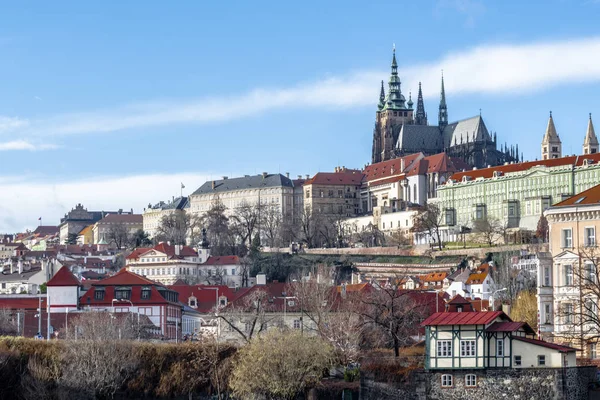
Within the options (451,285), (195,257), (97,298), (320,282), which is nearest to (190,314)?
(97,298)

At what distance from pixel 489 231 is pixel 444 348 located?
124 m

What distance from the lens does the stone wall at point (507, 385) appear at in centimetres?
6031

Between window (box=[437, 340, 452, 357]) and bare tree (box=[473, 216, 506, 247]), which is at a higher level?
bare tree (box=[473, 216, 506, 247])

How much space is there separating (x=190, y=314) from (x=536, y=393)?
5985cm

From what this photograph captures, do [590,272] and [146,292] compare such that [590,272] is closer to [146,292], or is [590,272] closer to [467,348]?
[467,348]

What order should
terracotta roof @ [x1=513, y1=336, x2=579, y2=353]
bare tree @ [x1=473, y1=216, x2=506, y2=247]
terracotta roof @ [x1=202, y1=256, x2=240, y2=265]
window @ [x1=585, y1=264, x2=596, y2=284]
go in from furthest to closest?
bare tree @ [x1=473, y1=216, x2=506, y2=247]
terracotta roof @ [x1=202, y1=256, x2=240, y2=265]
window @ [x1=585, y1=264, x2=596, y2=284]
terracotta roof @ [x1=513, y1=336, x2=579, y2=353]

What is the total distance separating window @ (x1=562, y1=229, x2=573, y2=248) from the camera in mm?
69562

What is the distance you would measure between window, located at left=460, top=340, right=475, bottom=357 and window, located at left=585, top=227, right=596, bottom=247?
9.41 m

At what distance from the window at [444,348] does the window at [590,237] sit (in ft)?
32.1

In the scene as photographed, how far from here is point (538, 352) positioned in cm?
6172

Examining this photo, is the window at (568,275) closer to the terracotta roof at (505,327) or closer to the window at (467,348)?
the terracotta roof at (505,327)

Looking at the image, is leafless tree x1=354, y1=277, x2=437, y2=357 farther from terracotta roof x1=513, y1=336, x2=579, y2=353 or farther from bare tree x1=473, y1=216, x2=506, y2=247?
bare tree x1=473, y1=216, x2=506, y2=247

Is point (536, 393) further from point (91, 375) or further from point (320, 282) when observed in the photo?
point (320, 282)

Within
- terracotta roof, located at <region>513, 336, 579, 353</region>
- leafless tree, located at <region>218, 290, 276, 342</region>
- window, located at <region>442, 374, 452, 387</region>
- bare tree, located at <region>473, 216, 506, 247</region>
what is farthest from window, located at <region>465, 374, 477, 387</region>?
bare tree, located at <region>473, 216, 506, 247</region>
